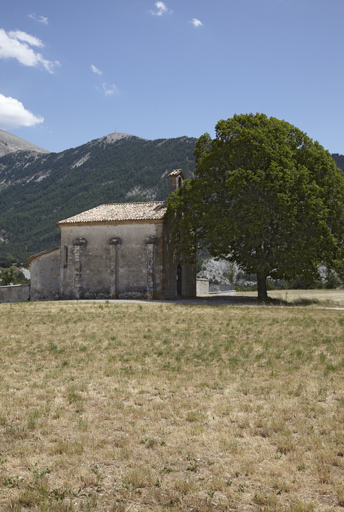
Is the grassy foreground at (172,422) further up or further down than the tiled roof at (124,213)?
further down

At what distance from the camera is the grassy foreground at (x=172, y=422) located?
468 centimetres

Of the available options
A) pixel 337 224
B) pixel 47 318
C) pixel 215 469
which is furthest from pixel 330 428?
pixel 337 224

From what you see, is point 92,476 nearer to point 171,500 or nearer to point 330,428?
point 171,500

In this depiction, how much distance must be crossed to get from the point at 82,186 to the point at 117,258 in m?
121

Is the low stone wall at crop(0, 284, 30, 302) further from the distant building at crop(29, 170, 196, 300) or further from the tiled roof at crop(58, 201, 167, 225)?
the tiled roof at crop(58, 201, 167, 225)

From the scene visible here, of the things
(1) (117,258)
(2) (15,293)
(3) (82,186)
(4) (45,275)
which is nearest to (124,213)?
(1) (117,258)

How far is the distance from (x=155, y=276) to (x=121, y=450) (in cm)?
2592

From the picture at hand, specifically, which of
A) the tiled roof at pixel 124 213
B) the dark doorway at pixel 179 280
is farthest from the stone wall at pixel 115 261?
the dark doorway at pixel 179 280

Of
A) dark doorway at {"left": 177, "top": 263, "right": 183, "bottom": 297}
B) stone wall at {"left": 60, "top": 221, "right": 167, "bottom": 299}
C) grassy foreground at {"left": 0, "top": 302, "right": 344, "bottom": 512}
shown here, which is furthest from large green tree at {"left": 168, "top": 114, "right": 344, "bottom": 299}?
grassy foreground at {"left": 0, "top": 302, "right": 344, "bottom": 512}

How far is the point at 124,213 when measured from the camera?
112ft

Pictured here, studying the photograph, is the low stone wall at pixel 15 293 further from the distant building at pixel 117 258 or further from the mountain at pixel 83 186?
the mountain at pixel 83 186

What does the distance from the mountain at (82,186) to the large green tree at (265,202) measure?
325 feet

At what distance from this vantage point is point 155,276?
3166 cm

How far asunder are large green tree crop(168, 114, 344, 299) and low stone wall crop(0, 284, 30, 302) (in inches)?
537
